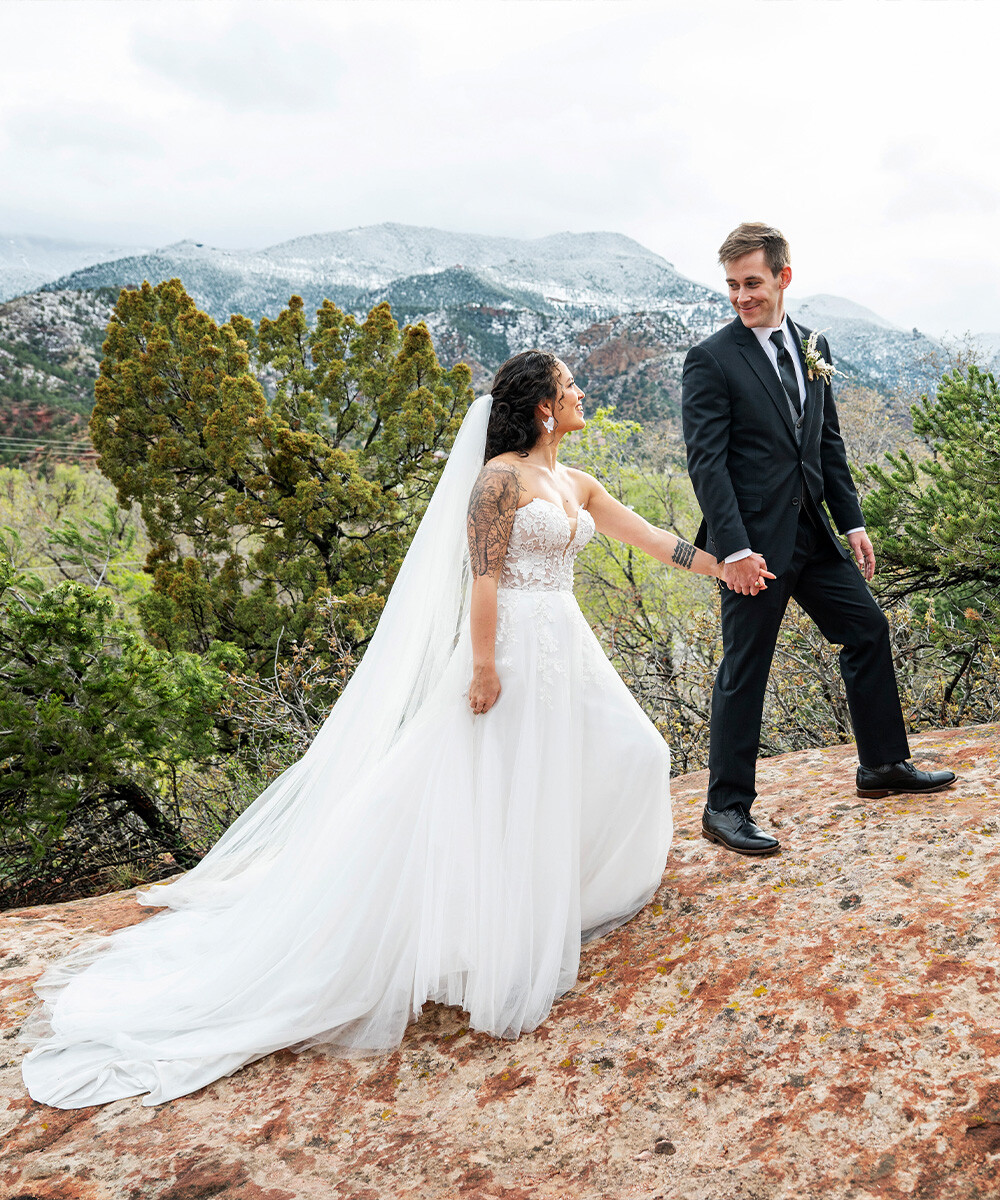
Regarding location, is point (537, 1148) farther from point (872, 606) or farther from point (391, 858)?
point (872, 606)

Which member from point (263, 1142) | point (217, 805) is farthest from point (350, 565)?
point (263, 1142)

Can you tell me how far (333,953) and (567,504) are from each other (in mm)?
1752

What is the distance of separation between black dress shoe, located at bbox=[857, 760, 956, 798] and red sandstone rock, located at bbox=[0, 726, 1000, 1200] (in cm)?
31

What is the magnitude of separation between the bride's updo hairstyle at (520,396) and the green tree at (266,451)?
7910 millimetres

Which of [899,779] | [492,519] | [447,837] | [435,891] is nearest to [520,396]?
[492,519]

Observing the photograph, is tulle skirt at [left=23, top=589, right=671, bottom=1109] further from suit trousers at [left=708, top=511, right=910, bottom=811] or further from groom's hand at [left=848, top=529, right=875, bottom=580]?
groom's hand at [left=848, top=529, right=875, bottom=580]

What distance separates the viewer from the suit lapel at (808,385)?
318 centimetres

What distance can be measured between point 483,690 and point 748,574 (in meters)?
1.06

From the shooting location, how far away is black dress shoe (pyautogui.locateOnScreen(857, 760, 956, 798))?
130 inches

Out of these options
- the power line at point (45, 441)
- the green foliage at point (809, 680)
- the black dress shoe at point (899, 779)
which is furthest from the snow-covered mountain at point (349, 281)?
the black dress shoe at point (899, 779)

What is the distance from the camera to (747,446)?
314cm

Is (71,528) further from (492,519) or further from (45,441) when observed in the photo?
(45,441)

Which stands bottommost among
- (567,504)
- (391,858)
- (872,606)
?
(391,858)

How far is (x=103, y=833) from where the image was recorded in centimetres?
627
